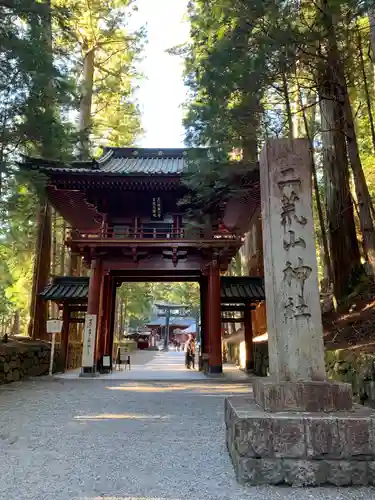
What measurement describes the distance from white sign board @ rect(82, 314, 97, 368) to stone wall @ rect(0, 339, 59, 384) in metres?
1.58

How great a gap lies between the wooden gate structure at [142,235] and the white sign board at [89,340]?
310mm

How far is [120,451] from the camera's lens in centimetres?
377

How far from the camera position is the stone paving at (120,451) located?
2.75m

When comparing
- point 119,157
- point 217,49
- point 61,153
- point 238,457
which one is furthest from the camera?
point 119,157

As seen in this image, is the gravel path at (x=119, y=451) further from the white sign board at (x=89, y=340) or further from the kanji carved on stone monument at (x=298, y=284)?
the white sign board at (x=89, y=340)

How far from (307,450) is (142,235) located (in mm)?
9731

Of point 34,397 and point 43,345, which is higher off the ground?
point 43,345

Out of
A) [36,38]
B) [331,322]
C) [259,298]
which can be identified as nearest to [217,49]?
[36,38]

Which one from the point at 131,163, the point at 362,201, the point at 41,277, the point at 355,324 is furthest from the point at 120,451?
the point at 131,163

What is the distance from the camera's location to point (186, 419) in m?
5.38

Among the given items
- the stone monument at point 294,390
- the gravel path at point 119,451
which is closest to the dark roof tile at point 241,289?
the gravel path at point 119,451

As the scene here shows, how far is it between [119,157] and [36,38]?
310 inches

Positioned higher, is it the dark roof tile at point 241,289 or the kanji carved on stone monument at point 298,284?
the dark roof tile at point 241,289

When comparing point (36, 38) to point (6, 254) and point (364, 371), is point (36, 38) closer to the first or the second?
point (364, 371)
